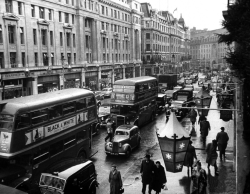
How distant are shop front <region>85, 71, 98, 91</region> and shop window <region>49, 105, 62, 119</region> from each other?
1599 inches

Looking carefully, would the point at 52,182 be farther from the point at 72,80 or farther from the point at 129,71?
the point at 129,71

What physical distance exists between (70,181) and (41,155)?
10.3 ft

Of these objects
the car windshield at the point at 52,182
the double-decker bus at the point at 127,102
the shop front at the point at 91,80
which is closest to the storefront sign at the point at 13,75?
the double-decker bus at the point at 127,102

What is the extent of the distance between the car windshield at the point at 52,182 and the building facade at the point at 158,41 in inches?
3095

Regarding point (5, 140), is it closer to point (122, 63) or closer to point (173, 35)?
point (122, 63)

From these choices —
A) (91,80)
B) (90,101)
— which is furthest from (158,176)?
(91,80)

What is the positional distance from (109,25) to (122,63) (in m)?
10.4

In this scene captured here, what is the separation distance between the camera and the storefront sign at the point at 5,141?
11922 mm

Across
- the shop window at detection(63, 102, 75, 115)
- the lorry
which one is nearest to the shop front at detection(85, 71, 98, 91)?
the lorry

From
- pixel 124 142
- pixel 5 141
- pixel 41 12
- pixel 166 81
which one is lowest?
pixel 124 142

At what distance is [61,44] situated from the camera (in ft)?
160

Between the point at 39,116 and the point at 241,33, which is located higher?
the point at 241,33

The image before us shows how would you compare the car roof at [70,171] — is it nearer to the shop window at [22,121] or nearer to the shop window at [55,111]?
the shop window at [22,121]

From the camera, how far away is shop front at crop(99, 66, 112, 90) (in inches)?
2299
